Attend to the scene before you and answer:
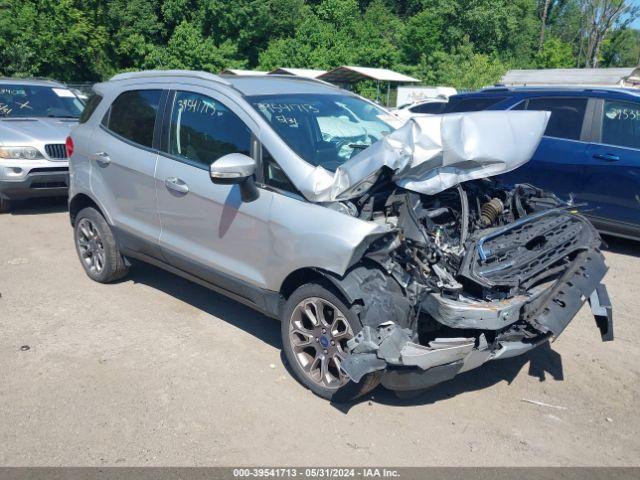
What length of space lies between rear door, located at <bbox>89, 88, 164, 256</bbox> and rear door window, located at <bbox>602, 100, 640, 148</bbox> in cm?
505

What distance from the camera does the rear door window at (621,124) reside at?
6699 mm

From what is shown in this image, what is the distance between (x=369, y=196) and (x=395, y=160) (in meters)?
0.28

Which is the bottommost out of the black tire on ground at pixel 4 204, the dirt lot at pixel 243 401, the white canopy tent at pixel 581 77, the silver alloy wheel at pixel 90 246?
the black tire on ground at pixel 4 204

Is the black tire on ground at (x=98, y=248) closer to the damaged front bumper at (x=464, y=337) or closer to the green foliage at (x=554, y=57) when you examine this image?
the damaged front bumper at (x=464, y=337)

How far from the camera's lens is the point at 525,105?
770 cm

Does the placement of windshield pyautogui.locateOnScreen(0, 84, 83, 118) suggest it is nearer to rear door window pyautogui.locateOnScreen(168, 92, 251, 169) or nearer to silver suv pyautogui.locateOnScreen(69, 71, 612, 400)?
silver suv pyautogui.locateOnScreen(69, 71, 612, 400)

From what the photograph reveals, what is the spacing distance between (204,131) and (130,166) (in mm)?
871

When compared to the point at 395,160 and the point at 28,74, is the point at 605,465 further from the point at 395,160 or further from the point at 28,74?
the point at 28,74

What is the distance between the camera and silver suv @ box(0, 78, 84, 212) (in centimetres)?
791

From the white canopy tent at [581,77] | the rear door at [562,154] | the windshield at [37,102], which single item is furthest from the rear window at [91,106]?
the white canopy tent at [581,77]

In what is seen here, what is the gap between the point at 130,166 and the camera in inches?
193

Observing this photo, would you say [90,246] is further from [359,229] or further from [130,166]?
[359,229]

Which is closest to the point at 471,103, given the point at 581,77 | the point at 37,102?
the point at 37,102

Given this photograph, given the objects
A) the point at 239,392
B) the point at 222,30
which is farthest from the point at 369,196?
the point at 222,30
